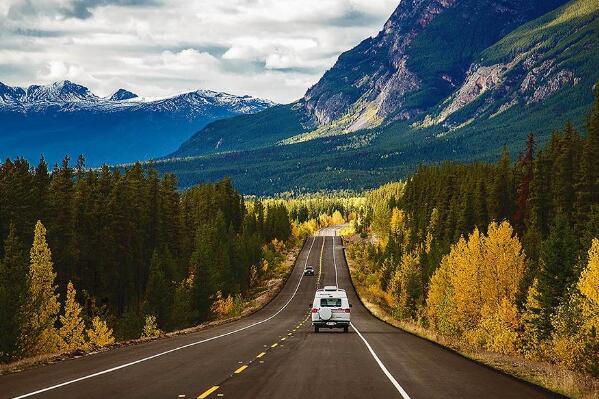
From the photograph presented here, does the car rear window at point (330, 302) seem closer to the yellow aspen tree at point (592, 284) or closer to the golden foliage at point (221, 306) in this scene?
the yellow aspen tree at point (592, 284)

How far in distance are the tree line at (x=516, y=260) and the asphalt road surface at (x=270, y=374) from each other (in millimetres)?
5272

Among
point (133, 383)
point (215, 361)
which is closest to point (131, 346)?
point (215, 361)

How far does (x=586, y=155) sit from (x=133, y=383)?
62.4 m

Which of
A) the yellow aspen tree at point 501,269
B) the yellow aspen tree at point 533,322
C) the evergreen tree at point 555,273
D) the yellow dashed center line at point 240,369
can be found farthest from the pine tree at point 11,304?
the yellow aspen tree at point 501,269

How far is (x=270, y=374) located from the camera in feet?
63.0

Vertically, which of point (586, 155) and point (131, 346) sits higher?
point (586, 155)

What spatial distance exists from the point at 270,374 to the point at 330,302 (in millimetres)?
22965

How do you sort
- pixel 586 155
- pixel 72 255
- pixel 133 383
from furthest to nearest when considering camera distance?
pixel 586 155
pixel 72 255
pixel 133 383

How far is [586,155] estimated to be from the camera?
6862 centimetres

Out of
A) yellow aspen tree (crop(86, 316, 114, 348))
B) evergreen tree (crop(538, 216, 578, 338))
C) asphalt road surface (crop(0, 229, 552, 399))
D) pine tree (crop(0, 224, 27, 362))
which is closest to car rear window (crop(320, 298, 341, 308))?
asphalt road surface (crop(0, 229, 552, 399))

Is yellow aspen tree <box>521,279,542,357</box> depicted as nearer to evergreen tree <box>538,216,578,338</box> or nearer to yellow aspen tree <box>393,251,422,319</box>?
evergreen tree <box>538,216,578,338</box>

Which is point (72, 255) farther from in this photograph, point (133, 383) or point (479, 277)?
point (133, 383)

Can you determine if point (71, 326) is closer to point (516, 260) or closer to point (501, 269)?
point (501, 269)

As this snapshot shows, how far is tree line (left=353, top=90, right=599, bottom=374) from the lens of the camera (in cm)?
4012
